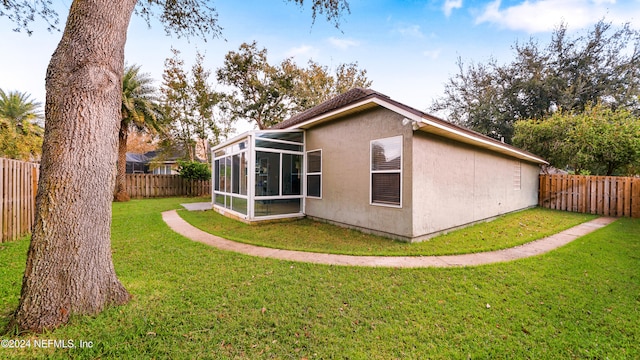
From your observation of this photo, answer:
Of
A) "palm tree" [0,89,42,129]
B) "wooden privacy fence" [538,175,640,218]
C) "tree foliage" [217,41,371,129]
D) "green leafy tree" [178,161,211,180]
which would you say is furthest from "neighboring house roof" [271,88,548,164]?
"palm tree" [0,89,42,129]

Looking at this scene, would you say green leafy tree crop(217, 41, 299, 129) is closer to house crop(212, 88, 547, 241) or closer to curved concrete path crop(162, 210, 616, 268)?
house crop(212, 88, 547, 241)

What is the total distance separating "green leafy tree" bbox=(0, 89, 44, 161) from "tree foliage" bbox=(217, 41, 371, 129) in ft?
36.6

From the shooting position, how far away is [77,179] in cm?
256

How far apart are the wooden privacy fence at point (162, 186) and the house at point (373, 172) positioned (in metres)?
8.56

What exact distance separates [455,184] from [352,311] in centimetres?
571

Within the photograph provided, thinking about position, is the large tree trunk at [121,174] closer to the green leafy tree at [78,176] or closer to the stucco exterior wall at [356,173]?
the stucco exterior wall at [356,173]

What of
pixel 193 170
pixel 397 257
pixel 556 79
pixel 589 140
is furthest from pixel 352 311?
pixel 556 79

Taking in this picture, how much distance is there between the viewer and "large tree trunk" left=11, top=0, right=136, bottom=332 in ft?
7.98

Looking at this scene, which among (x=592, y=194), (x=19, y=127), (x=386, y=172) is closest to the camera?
(x=386, y=172)

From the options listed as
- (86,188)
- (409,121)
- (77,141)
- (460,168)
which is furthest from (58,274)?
(460,168)

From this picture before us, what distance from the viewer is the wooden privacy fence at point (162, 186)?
52.6 feet

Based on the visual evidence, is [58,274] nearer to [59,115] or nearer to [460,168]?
[59,115]

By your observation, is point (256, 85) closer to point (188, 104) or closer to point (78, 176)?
point (188, 104)

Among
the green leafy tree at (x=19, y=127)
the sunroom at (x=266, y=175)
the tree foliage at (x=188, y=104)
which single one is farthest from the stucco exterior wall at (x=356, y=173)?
the green leafy tree at (x=19, y=127)
